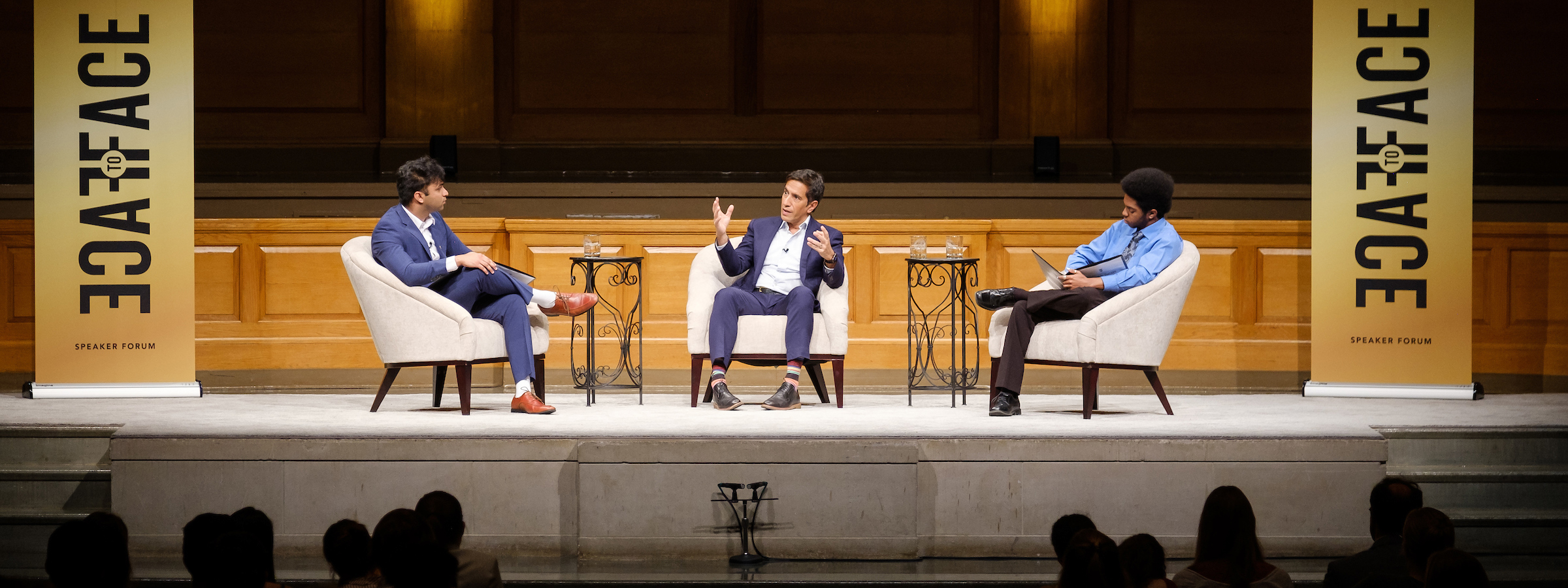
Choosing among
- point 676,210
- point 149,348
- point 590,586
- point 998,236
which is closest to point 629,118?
point 676,210

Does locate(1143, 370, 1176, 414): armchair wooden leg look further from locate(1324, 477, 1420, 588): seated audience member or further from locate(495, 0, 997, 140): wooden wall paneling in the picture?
locate(495, 0, 997, 140): wooden wall paneling

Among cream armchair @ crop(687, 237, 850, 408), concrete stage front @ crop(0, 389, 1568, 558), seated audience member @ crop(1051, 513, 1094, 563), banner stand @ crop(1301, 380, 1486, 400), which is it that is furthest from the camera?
banner stand @ crop(1301, 380, 1486, 400)

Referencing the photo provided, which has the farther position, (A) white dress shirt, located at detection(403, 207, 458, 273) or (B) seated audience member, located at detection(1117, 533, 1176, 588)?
(A) white dress shirt, located at detection(403, 207, 458, 273)

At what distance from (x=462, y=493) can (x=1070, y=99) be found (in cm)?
472

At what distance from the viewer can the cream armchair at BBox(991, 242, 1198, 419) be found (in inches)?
186

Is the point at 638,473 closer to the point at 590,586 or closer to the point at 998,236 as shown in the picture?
the point at 590,586

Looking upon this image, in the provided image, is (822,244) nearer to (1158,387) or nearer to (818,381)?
(818,381)

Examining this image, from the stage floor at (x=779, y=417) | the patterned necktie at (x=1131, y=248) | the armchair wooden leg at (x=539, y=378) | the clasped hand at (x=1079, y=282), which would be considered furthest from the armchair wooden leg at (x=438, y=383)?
the patterned necktie at (x=1131, y=248)

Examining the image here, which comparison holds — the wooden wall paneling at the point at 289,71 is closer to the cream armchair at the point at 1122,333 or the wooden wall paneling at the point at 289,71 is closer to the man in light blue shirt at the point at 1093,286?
the man in light blue shirt at the point at 1093,286

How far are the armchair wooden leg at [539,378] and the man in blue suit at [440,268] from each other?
16 cm

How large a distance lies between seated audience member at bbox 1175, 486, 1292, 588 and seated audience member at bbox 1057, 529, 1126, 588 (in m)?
0.46

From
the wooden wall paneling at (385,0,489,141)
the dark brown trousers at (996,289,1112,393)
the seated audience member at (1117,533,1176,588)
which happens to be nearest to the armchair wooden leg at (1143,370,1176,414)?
the dark brown trousers at (996,289,1112,393)

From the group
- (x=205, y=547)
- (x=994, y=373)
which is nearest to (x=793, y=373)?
(x=994, y=373)

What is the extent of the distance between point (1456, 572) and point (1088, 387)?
263cm
